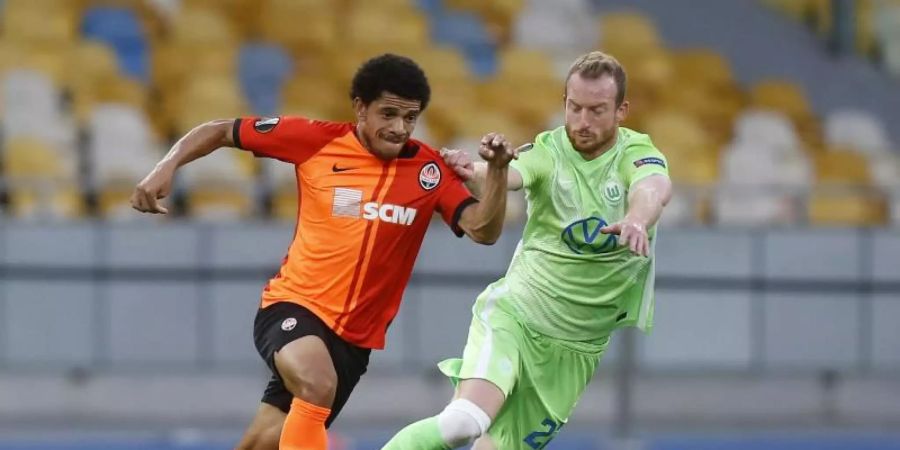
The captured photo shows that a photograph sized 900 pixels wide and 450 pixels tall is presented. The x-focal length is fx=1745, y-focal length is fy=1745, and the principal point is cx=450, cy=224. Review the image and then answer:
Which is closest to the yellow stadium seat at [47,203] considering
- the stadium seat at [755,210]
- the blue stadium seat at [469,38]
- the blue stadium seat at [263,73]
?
the blue stadium seat at [263,73]

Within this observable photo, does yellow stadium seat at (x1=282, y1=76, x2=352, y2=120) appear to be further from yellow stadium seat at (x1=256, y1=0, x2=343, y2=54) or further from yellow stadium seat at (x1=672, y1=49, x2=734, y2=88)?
yellow stadium seat at (x1=672, y1=49, x2=734, y2=88)

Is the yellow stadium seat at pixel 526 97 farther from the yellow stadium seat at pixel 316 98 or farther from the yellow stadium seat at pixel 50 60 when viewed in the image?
the yellow stadium seat at pixel 50 60

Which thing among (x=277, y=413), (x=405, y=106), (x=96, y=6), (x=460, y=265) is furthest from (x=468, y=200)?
(x=96, y=6)

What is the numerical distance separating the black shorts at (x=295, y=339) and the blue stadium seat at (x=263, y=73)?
26.7 ft

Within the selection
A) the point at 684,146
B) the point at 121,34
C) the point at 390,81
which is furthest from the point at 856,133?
the point at 390,81

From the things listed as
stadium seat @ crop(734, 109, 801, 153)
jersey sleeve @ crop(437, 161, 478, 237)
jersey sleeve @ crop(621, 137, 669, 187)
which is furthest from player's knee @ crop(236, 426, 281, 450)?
stadium seat @ crop(734, 109, 801, 153)

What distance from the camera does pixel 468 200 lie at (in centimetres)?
729

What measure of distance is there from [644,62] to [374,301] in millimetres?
9770

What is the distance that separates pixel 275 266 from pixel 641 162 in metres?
6.77

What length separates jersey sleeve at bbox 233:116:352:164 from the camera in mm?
7445

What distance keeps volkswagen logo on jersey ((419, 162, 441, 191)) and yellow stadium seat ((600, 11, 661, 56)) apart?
9.84 metres

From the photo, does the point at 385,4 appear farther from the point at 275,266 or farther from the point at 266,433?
the point at 266,433

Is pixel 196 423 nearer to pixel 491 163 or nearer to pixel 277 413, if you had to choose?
pixel 277 413

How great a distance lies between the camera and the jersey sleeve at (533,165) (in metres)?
7.20
